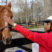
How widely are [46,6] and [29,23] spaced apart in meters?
0.27

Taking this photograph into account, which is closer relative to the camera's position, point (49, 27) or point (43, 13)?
point (49, 27)

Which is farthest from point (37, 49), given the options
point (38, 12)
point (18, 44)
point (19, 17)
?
point (38, 12)

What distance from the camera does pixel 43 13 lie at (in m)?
1.20

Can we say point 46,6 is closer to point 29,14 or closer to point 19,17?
point 29,14

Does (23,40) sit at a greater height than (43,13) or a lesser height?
lesser

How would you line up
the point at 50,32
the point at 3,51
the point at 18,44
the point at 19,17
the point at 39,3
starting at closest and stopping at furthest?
the point at 50,32, the point at 3,51, the point at 18,44, the point at 19,17, the point at 39,3

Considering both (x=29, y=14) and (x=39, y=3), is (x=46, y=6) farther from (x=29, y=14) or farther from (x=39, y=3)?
(x=29, y=14)

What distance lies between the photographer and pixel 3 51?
27.4 inches

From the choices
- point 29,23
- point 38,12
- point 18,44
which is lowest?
point 18,44

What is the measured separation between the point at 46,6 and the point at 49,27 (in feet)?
2.11

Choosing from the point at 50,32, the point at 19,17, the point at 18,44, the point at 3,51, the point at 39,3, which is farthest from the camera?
the point at 39,3

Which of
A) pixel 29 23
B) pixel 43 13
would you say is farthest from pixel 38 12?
pixel 29 23

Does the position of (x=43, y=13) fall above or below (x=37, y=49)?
above

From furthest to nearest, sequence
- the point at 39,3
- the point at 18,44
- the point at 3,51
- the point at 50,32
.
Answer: the point at 39,3 < the point at 18,44 < the point at 3,51 < the point at 50,32
